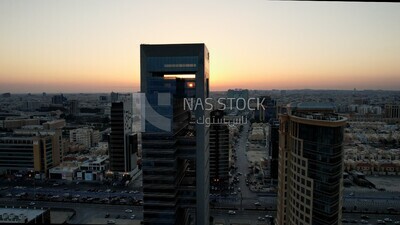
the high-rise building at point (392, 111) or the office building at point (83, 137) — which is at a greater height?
the high-rise building at point (392, 111)

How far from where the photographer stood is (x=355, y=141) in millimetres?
11750

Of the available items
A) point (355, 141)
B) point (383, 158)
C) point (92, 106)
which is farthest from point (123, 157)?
point (92, 106)

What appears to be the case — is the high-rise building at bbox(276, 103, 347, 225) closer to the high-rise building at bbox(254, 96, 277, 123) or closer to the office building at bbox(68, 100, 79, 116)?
the high-rise building at bbox(254, 96, 277, 123)

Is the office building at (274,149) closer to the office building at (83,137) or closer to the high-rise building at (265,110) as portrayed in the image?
the office building at (83,137)

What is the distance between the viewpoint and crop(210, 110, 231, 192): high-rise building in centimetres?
733

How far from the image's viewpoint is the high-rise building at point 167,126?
11.6 ft

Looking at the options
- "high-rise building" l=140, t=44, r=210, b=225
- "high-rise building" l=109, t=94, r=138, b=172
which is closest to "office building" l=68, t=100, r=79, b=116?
"high-rise building" l=109, t=94, r=138, b=172

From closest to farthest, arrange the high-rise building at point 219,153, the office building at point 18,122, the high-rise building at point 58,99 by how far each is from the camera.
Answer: the high-rise building at point 219,153
the office building at point 18,122
the high-rise building at point 58,99

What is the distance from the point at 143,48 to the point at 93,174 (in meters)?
5.55

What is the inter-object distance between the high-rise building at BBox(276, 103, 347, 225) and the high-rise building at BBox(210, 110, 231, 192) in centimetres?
379

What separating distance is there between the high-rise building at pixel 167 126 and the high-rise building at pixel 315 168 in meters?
1.04

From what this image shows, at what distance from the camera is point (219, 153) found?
7426 mm

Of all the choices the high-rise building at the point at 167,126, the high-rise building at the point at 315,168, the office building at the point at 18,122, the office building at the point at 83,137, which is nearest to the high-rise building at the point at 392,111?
the office building at the point at 83,137

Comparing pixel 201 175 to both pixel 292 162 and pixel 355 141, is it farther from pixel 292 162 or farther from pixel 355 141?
pixel 355 141
